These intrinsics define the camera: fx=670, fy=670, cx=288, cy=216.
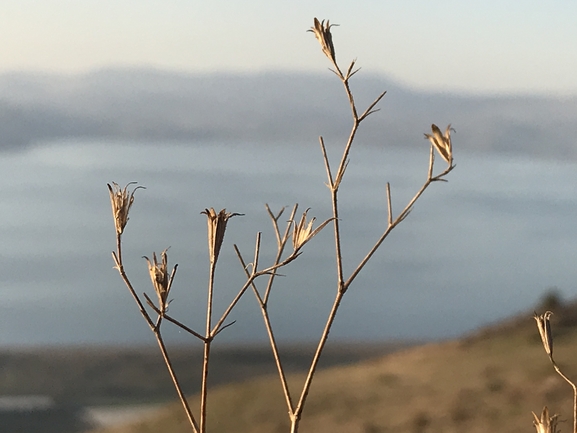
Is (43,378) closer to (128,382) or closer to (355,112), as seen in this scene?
(128,382)

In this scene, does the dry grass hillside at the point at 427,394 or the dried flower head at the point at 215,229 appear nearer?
the dried flower head at the point at 215,229

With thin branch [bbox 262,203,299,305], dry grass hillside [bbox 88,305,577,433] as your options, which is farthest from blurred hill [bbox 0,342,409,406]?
thin branch [bbox 262,203,299,305]

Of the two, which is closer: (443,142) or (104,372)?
(443,142)

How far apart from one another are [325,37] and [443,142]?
0.10m

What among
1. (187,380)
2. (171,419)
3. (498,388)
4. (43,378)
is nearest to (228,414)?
(171,419)

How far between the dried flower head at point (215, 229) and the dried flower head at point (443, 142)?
123 millimetres

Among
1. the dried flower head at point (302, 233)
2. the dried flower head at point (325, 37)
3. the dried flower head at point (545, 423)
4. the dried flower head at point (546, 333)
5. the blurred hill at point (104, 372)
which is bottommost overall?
the blurred hill at point (104, 372)

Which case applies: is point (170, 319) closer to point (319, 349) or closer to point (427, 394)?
point (319, 349)

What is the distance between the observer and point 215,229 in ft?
1.32

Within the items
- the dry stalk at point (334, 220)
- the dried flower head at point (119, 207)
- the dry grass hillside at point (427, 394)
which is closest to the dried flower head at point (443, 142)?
the dry stalk at point (334, 220)

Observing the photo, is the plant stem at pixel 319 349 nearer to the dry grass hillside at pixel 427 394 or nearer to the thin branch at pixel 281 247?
the thin branch at pixel 281 247

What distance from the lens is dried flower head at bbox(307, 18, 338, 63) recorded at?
42 centimetres

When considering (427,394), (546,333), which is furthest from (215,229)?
(427,394)

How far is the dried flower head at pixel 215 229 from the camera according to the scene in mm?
399
